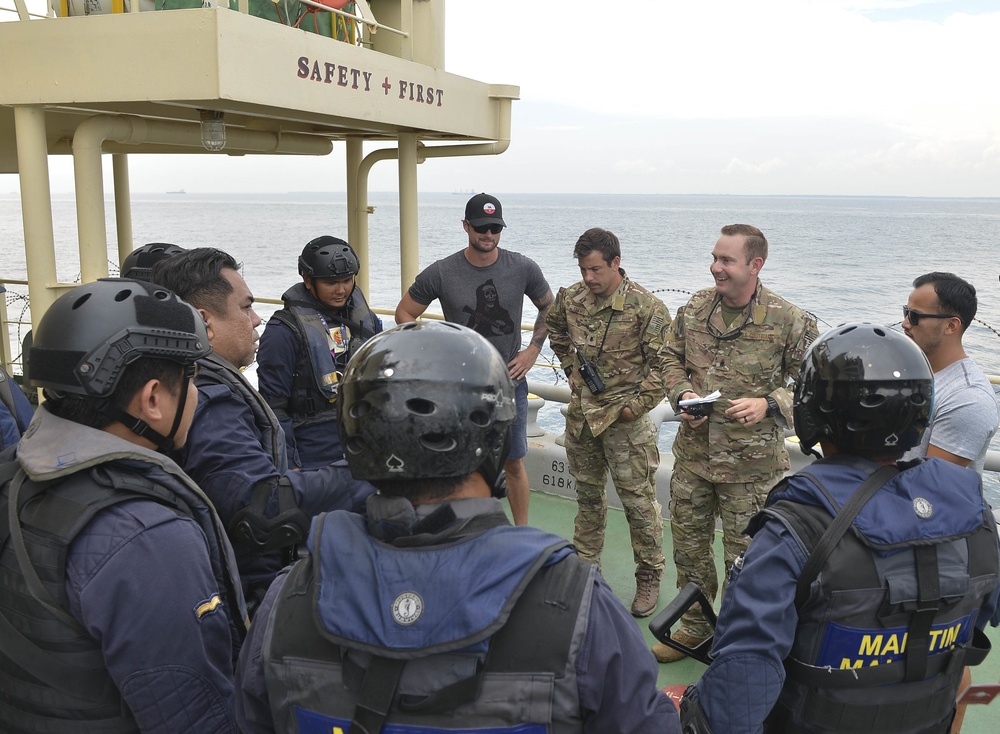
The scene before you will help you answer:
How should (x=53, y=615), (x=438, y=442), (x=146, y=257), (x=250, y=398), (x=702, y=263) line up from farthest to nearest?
1. (x=702, y=263)
2. (x=146, y=257)
3. (x=250, y=398)
4. (x=53, y=615)
5. (x=438, y=442)

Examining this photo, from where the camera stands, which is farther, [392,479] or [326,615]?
[392,479]

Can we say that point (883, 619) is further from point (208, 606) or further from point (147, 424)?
point (147, 424)

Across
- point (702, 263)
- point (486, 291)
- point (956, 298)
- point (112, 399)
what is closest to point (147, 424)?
point (112, 399)

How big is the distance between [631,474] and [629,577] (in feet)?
2.26

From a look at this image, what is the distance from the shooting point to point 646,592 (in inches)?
162

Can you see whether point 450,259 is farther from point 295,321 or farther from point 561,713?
point 561,713

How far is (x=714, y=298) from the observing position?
3742mm

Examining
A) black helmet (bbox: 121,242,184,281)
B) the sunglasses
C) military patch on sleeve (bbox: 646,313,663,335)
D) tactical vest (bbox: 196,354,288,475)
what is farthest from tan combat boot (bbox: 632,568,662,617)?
black helmet (bbox: 121,242,184,281)

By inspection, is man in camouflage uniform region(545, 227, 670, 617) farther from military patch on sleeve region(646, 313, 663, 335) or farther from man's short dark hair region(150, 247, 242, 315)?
man's short dark hair region(150, 247, 242, 315)

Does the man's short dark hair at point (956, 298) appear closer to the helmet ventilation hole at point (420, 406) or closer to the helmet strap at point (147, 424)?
the helmet ventilation hole at point (420, 406)

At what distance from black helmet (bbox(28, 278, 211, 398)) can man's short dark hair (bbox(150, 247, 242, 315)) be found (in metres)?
0.71

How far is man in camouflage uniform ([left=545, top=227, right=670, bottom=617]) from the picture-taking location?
13.4ft

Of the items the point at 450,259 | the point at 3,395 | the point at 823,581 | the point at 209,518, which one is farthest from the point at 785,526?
the point at 450,259

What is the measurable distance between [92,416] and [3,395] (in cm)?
123
